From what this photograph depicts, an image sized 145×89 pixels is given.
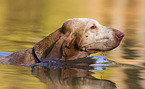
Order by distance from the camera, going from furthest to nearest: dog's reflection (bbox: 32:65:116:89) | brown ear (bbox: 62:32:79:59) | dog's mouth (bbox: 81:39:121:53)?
dog's mouth (bbox: 81:39:121:53) < brown ear (bbox: 62:32:79:59) < dog's reflection (bbox: 32:65:116:89)

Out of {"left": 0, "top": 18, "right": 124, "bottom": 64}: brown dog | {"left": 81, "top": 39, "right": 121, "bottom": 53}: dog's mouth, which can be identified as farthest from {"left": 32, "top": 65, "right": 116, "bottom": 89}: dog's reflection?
{"left": 81, "top": 39, "right": 121, "bottom": 53}: dog's mouth

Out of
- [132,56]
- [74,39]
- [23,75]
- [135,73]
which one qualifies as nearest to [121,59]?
[132,56]

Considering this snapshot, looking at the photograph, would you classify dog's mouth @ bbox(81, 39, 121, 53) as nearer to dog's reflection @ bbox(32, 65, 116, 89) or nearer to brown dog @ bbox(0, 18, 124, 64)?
brown dog @ bbox(0, 18, 124, 64)

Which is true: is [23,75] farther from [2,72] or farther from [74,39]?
[74,39]

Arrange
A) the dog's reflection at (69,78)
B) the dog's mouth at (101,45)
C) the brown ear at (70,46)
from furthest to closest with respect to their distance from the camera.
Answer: the dog's mouth at (101,45) → the brown ear at (70,46) → the dog's reflection at (69,78)

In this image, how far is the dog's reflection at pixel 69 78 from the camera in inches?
232

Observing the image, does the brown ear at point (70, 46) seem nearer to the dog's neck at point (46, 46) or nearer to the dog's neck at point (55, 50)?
the dog's neck at point (55, 50)

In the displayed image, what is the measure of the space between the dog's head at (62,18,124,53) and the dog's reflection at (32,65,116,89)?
515 millimetres

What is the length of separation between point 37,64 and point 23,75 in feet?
2.16

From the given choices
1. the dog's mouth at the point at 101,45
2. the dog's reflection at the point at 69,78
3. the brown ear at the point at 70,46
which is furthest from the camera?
the dog's mouth at the point at 101,45

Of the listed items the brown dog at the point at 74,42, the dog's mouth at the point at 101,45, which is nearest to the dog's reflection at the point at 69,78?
the brown dog at the point at 74,42

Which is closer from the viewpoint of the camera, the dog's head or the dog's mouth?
the dog's head

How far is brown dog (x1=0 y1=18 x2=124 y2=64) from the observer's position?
7016 millimetres

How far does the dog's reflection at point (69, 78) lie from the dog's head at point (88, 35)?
0.52 m
